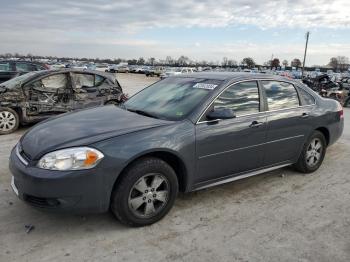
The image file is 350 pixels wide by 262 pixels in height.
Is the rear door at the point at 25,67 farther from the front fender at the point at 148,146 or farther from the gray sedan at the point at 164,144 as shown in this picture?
the front fender at the point at 148,146

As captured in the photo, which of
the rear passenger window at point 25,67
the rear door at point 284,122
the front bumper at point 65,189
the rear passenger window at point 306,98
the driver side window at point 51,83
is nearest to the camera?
the front bumper at point 65,189

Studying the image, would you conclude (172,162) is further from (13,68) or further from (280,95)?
(13,68)

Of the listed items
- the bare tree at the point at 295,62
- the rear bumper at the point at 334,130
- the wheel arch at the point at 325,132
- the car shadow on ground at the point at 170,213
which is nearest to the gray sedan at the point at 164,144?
the wheel arch at the point at 325,132

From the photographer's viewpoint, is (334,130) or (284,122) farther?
(334,130)

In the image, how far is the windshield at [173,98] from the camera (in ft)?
13.8

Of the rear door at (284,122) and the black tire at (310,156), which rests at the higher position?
the rear door at (284,122)

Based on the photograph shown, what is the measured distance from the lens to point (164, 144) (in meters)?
3.72

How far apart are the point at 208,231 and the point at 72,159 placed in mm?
1542

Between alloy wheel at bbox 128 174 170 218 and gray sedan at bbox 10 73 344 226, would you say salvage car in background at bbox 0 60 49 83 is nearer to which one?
gray sedan at bbox 10 73 344 226

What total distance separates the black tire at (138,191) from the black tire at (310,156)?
247 centimetres

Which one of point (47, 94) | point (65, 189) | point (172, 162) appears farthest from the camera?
point (47, 94)

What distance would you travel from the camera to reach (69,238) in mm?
3496

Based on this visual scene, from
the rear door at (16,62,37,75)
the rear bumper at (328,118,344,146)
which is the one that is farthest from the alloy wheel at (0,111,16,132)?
the rear bumper at (328,118,344,146)

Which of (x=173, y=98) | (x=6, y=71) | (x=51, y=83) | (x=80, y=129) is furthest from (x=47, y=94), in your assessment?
(x=6, y=71)
